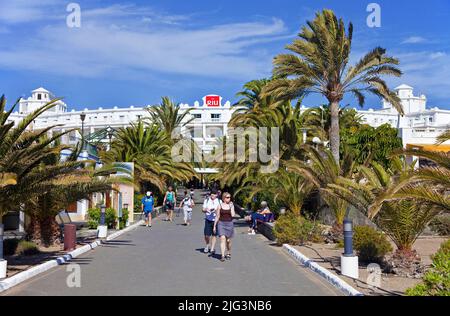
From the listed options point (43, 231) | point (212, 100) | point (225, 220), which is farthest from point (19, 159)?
point (212, 100)

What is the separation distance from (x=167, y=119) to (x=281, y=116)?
1059 inches

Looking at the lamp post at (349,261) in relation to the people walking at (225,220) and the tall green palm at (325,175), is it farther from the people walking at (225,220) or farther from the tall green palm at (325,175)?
the tall green palm at (325,175)

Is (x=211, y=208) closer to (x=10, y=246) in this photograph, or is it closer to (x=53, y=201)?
(x=53, y=201)

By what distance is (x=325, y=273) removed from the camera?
10.8 meters

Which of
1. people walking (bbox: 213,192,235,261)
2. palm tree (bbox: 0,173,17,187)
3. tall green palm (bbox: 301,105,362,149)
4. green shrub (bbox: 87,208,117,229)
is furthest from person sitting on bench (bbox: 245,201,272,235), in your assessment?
palm tree (bbox: 0,173,17,187)

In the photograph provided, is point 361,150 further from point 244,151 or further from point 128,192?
point 128,192

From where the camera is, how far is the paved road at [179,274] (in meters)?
9.16

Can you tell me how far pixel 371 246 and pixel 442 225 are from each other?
7.92 m

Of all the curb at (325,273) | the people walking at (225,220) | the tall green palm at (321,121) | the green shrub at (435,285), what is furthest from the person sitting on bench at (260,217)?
the green shrub at (435,285)

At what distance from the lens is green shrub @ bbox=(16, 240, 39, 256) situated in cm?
1390

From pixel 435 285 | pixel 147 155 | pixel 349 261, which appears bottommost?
pixel 349 261

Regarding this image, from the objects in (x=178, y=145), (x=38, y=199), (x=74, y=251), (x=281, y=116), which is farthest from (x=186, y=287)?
(x=178, y=145)

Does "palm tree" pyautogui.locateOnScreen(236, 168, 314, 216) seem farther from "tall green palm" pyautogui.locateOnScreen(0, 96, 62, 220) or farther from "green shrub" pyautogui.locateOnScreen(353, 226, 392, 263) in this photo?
"tall green palm" pyautogui.locateOnScreen(0, 96, 62, 220)

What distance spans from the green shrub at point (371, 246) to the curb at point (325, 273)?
1.30 m
